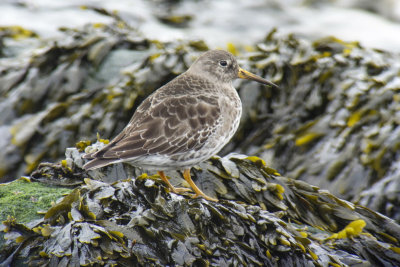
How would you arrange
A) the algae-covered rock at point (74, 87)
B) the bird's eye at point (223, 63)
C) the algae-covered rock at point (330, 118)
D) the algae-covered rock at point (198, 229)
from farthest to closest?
the algae-covered rock at point (74, 87), the algae-covered rock at point (330, 118), the bird's eye at point (223, 63), the algae-covered rock at point (198, 229)

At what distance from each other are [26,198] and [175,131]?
117 centimetres

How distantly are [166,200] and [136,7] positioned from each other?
6.46 meters

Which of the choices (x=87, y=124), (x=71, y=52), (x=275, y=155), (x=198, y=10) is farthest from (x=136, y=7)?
(x=275, y=155)

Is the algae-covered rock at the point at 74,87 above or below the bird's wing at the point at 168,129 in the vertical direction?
below

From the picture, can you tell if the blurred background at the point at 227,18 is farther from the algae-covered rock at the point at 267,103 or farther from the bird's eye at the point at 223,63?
the bird's eye at the point at 223,63

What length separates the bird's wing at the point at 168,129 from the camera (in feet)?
11.4

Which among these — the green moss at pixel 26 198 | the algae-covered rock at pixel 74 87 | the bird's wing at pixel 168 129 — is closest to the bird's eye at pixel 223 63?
the bird's wing at pixel 168 129

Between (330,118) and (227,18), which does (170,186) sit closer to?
(330,118)

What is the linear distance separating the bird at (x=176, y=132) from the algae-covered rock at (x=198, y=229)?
202mm

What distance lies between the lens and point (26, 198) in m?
3.43

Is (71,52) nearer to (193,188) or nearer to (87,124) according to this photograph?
(87,124)

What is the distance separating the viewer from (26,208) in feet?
10.9

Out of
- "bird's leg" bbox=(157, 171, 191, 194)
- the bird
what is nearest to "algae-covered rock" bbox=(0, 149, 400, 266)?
"bird's leg" bbox=(157, 171, 191, 194)

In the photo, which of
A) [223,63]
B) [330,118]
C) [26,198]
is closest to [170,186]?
[26,198]
